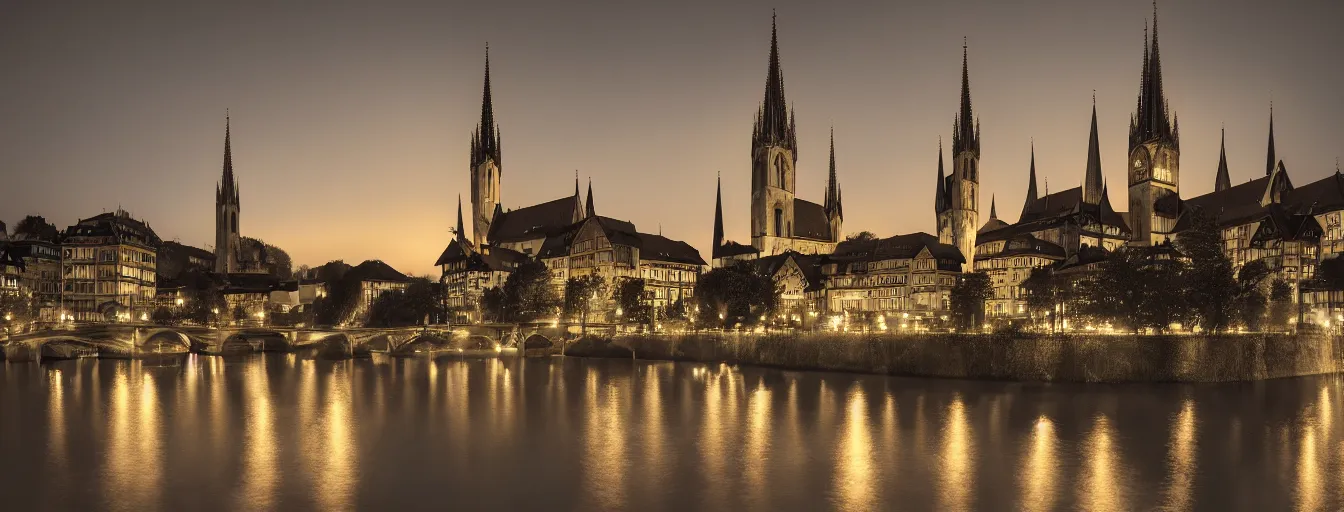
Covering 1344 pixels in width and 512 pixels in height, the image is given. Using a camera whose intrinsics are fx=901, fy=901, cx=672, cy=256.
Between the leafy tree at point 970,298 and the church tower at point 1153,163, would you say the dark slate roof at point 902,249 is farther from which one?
the church tower at point 1153,163

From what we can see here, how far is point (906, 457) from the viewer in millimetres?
34656

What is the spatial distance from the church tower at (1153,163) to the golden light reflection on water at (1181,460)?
7754 cm

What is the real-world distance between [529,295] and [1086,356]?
6522cm

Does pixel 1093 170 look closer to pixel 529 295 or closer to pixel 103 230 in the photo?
pixel 529 295

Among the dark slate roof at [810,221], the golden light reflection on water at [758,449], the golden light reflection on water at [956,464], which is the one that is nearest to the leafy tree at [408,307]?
the dark slate roof at [810,221]

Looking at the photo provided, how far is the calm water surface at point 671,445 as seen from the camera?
28.4 meters

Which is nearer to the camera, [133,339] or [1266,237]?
[133,339]

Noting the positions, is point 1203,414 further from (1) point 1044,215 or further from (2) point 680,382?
(1) point 1044,215

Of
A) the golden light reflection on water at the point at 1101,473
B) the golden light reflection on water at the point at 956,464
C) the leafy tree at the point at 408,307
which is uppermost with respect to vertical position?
the leafy tree at the point at 408,307

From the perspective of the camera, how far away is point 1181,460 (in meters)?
34.4

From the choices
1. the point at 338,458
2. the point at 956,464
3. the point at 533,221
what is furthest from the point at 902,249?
the point at 338,458

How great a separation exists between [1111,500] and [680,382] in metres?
38.7

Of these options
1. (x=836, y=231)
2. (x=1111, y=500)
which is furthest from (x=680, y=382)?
(x=836, y=231)

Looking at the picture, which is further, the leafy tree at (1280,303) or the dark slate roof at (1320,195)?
the dark slate roof at (1320,195)
